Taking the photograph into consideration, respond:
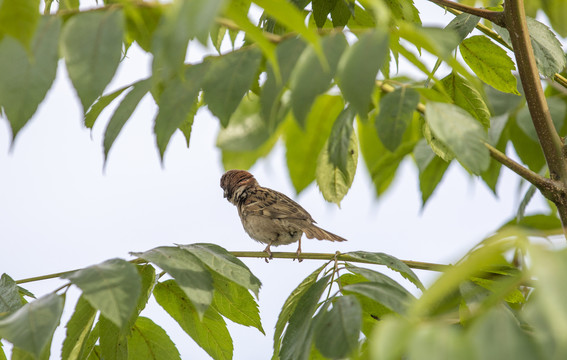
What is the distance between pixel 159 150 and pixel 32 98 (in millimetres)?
307

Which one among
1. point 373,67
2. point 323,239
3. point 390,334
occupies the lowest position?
point 390,334

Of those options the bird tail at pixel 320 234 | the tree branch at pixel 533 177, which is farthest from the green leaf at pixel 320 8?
the bird tail at pixel 320 234

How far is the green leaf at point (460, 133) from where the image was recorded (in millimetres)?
1509

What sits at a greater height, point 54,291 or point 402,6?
point 402,6

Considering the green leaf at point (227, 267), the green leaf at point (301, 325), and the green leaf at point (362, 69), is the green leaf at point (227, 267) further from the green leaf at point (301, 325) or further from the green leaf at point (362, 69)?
the green leaf at point (362, 69)

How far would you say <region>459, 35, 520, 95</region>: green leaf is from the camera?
2402mm

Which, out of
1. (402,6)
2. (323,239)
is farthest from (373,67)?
(323,239)

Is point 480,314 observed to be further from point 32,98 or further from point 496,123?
point 496,123

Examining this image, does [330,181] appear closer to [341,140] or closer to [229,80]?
[341,140]

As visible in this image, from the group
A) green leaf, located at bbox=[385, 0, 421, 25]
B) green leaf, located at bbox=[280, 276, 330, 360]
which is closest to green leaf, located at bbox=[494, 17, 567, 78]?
green leaf, located at bbox=[385, 0, 421, 25]

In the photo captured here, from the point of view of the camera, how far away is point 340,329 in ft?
5.27

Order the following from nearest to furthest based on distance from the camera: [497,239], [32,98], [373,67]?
[497,239]
[373,67]
[32,98]

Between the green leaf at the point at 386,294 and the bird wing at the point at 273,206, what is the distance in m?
2.59

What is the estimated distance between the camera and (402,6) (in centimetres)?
236
